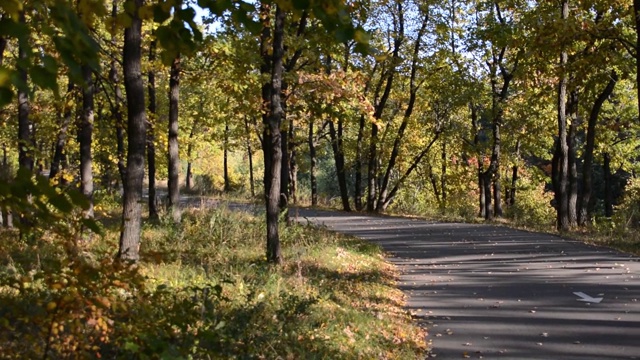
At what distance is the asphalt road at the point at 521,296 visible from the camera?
24.0 ft

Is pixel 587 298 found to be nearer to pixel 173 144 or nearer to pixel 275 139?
pixel 275 139

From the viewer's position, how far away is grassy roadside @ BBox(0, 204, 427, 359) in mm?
3918

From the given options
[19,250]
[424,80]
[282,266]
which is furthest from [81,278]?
[424,80]

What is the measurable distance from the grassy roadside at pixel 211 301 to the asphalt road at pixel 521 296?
500 mm

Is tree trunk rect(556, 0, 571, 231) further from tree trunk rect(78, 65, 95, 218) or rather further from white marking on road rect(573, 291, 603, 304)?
tree trunk rect(78, 65, 95, 218)

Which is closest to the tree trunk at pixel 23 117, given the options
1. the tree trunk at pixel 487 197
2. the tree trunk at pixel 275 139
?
the tree trunk at pixel 275 139

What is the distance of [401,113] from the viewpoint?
40656 mm

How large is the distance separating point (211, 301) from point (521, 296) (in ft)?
19.0

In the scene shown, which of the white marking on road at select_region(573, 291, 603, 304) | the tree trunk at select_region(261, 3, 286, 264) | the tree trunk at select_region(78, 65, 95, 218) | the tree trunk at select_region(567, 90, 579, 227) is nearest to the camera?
the white marking on road at select_region(573, 291, 603, 304)

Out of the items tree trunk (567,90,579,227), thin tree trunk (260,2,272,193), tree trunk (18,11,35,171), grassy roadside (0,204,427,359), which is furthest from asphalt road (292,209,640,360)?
tree trunk (18,11,35,171)

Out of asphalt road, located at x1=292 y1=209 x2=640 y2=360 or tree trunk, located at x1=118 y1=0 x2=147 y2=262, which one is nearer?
asphalt road, located at x1=292 y1=209 x2=640 y2=360

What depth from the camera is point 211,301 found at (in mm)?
5973

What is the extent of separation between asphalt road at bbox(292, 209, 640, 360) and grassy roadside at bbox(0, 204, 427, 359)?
0.50m

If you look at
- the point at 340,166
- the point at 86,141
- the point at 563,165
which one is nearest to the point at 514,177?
the point at 340,166
